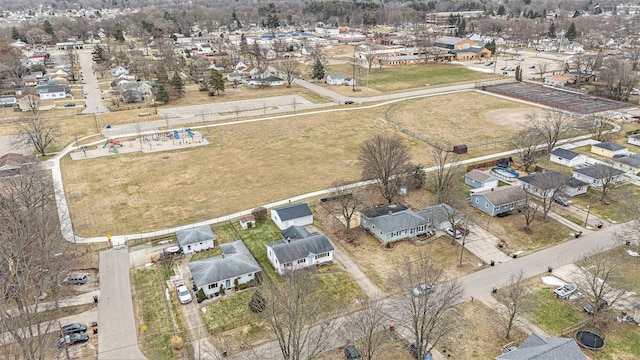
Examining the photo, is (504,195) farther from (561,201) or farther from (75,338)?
(75,338)

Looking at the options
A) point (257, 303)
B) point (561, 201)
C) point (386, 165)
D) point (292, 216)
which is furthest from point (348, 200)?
point (561, 201)

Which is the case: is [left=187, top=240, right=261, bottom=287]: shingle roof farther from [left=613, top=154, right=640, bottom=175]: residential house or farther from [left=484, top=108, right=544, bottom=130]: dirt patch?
[left=484, top=108, right=544, bottom=130]: dirt patch

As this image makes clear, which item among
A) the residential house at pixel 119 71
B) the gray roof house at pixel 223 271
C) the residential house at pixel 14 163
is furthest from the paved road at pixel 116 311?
the residential house at pixel 119 71

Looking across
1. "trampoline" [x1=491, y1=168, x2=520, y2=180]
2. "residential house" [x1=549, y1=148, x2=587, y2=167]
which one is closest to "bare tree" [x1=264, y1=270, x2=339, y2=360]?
"trampoline" [x1=491, y1=168, x2=520, y2=180]

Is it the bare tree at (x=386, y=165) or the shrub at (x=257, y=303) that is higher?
the bare tree at (x=386, y=165)

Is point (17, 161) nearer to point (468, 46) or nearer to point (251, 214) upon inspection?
point (251, 214)

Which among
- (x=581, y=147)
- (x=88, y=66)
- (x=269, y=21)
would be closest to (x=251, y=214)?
(x=581, y=147)

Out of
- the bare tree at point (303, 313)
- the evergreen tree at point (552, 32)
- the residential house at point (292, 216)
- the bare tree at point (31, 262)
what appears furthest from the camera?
the evergreen tree at point (552, 32)

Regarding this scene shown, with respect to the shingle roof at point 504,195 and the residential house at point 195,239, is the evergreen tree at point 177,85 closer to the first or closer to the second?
the residential house at point 195,239
